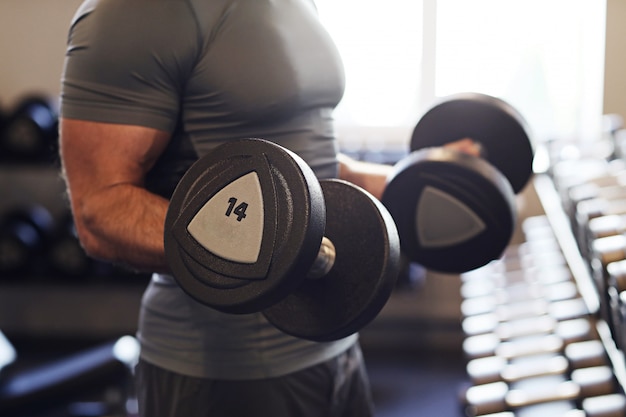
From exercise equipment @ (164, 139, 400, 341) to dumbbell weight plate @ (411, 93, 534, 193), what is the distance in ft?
1.80

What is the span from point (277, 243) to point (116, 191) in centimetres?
34

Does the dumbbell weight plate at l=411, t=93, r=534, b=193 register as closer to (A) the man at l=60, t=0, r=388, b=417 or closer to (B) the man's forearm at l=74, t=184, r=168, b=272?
(A) the man at l=60, t=0, r=388, b=417

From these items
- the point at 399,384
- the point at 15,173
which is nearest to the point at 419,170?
the point at 399,384

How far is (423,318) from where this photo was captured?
12.7ft

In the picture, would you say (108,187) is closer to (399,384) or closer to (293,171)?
(293,171)

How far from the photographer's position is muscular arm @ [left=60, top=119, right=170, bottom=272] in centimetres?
104

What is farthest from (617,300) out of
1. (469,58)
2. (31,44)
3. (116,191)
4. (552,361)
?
(31,44)

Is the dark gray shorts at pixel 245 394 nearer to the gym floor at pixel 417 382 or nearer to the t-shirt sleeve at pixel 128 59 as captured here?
the t-shirt sleeve at pixel 128 59

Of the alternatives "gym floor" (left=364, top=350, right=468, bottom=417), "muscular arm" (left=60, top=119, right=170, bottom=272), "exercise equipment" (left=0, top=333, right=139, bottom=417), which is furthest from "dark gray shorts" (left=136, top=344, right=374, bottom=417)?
"gym floor" (left=364, top=350, right=468, bottom=417)

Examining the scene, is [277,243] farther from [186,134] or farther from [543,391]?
[543,391]

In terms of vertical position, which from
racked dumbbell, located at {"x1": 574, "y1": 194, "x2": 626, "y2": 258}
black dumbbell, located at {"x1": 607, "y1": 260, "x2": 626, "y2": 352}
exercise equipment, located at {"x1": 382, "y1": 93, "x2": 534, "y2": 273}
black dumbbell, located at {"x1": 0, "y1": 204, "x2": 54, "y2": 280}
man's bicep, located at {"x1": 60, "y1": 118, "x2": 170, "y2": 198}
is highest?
man's bicep, located at {"x1": 60, "y1": 118, "x2": 170, "y2": 198}

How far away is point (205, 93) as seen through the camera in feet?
3.57

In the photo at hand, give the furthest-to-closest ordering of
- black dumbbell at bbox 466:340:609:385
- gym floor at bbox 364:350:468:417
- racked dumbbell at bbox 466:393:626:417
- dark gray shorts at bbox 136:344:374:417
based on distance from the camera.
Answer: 1. gym floor at bbox 364:350:468:417
2. black dumbbell at bbox 466:340:609:385
3. racked dumbbell at bbox 466:393:626:417
4. dark gray shorts at bbox 136:344:374:417

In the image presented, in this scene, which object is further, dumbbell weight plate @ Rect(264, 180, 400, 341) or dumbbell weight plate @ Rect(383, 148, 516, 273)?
dumbbell weight plate @ Rect(383, 148, 516, 273)
